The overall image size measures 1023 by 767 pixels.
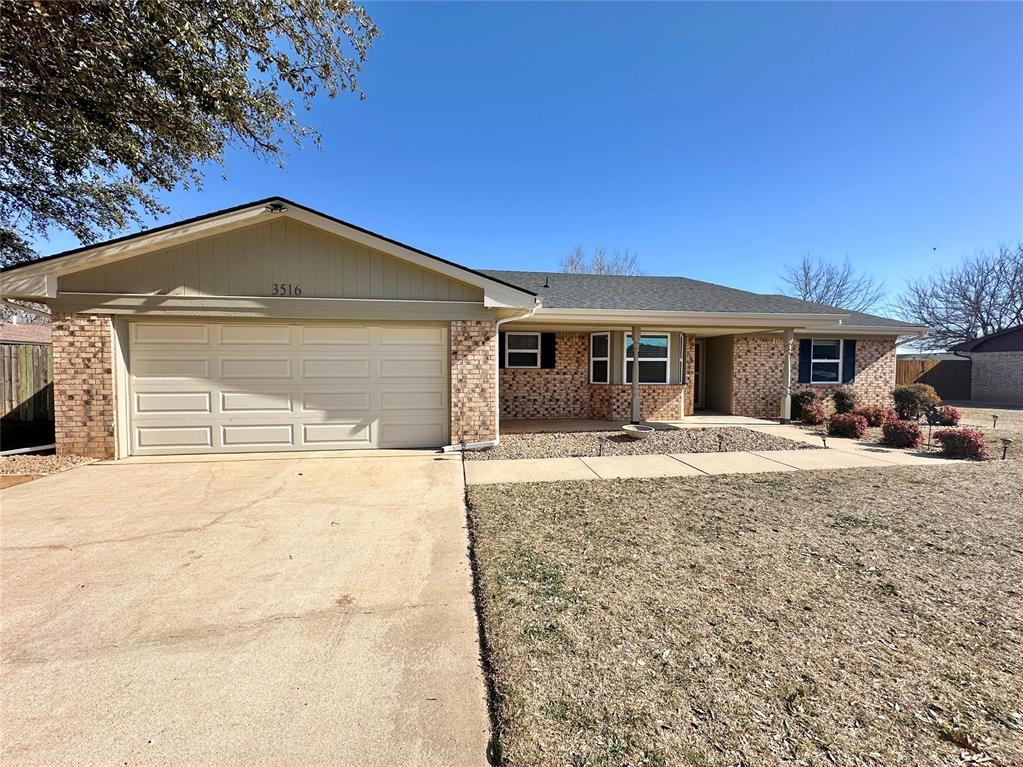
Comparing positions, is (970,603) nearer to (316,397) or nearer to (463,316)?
(463,316)

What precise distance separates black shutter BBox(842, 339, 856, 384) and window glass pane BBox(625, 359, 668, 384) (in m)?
6.14

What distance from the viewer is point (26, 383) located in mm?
9523

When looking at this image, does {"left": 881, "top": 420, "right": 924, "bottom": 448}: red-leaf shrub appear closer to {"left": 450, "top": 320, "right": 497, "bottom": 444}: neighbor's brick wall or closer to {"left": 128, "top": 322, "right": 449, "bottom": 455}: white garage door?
{"left": 450, "top": 320, "right": 497, "bottom": 444}: neighbor's brick wall

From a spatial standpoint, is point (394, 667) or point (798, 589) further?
point (798, 589)

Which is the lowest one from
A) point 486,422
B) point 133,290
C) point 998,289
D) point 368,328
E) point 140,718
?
point 140,718

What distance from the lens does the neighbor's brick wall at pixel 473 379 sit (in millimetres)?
7695

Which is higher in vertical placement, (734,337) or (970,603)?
(734,337)

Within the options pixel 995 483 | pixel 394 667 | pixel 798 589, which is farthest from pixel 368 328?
pixel 995 483

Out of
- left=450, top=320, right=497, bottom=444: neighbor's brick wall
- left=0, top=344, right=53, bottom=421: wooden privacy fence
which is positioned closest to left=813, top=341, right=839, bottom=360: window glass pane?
left=450, top=320, right=497, bottom=444: neighbor's brick wall

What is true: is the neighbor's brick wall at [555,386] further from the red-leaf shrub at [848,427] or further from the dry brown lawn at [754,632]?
the dry brown lawn at [754,632]

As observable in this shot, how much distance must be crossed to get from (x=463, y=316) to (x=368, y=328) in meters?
1.66

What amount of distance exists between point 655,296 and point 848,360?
22.4ft

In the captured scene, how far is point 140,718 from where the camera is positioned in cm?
196

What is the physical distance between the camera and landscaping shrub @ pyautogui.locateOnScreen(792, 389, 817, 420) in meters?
11.6
